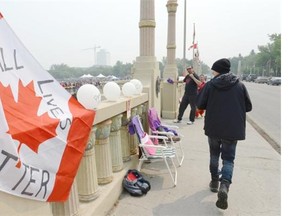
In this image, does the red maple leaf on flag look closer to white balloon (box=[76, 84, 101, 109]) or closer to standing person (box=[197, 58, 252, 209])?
white balloon (box=[76, 84, 101, 109])

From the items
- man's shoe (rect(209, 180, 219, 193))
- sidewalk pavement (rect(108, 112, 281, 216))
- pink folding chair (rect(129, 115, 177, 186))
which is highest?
pink folding chair (rect(129, 115, 177, 186))

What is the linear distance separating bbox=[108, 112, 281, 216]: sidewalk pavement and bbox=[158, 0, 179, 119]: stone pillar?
14.6 feet

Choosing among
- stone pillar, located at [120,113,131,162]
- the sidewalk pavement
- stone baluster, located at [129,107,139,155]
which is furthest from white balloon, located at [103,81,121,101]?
the sidewalk pavement

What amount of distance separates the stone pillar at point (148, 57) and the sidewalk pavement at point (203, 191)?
67.3 inches

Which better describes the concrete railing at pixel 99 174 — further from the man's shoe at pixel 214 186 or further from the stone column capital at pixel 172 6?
the stone column capital at pixel 172 6

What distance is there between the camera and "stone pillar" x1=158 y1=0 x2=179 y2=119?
32.9ft

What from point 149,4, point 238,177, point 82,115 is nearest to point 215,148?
point 238,177

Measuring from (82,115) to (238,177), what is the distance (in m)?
3.08

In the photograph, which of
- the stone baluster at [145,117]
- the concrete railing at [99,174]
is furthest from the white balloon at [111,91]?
the stone baluster at [145,117]

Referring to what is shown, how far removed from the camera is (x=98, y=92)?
286cm

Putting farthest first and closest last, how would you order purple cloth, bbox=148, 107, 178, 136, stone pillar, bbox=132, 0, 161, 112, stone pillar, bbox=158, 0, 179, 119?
stone pillar, bbox=158, 0, 179, 119
stone pillar, bbox=132, 0, 161, 112
purple cloth, bbox=148, 107, 178, 136

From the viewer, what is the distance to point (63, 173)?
218 cm

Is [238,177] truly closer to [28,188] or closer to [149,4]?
[28,188]

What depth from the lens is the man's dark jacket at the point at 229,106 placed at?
342cm
